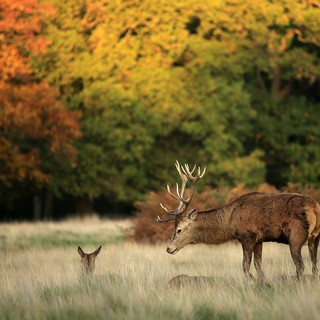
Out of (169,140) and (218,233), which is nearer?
(218,233)

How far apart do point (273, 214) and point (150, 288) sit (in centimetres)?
199

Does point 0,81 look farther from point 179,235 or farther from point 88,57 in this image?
point 179,235

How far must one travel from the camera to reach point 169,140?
32375 mm

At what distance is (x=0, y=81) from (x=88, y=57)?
21.5ft

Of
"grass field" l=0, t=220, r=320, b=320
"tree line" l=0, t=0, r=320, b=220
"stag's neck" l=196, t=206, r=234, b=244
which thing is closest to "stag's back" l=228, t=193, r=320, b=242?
"stag's neck" l=196, t=206, r=234, b=244

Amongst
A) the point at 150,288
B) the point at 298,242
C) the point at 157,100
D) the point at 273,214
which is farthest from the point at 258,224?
the point at 157,100

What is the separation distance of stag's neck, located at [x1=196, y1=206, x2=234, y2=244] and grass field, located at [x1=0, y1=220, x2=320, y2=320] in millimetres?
472

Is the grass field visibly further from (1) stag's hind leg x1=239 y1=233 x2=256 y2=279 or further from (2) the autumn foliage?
(2) the autumn foliage

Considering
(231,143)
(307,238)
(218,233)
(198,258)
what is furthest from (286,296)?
(231,143)

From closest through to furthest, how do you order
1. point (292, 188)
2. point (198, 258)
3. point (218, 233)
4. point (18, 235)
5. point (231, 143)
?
1. point (218, 233)
2. point (198, 258)
3. point (292, 188)
4. point (18, 235)
5. point (231, 143)

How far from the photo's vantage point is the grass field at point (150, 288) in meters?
9.37

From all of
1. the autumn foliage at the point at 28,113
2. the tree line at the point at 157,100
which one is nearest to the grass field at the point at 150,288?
the autumn foliage at the point at 28,113

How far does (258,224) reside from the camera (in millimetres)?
12273

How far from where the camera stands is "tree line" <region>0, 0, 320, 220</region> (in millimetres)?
27125
